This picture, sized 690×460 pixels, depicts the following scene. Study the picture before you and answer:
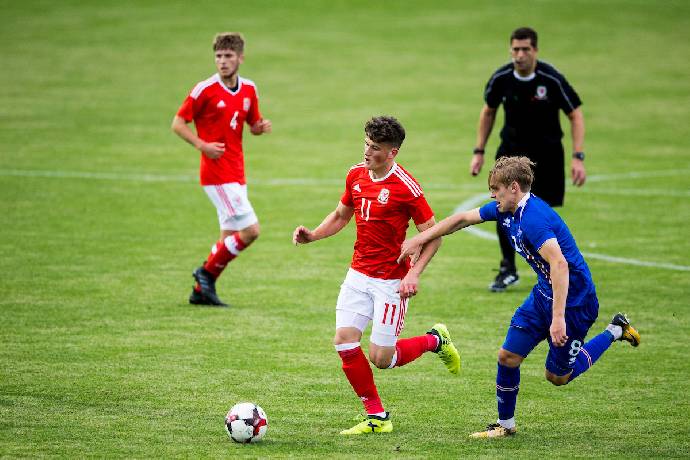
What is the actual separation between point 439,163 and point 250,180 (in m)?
4.25

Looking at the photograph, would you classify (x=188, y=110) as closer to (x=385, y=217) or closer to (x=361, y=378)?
(x=385, y=217)

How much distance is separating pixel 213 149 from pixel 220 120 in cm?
45

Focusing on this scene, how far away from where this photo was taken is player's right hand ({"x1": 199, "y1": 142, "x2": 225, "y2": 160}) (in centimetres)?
1170

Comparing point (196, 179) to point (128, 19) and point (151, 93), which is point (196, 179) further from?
point (128, 19)

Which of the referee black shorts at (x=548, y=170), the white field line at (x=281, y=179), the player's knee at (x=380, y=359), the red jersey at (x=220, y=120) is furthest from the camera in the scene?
the white field line at (x=281, y=179)

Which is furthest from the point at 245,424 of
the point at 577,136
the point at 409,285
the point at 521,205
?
the point at 577,136

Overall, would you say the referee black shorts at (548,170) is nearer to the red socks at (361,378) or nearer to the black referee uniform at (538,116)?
the black referee uniform at (538,116)

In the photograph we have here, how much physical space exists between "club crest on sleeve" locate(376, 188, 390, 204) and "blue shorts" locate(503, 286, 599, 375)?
125cm

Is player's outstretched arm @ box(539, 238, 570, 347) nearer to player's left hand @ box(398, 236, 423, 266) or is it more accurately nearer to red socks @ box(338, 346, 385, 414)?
player's left hand @ box(398, 236, 423, 266)

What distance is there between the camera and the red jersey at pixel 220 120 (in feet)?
39.0

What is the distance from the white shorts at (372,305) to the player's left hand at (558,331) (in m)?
1.20

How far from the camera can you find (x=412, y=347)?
28.0 feet

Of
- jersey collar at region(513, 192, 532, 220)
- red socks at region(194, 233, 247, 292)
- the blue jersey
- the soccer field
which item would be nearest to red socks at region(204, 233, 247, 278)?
red socks at region(194, 233, 247, 292)

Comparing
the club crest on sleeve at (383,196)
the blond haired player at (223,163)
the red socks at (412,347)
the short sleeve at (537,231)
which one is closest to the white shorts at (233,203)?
the blond haired player at (223,163)
